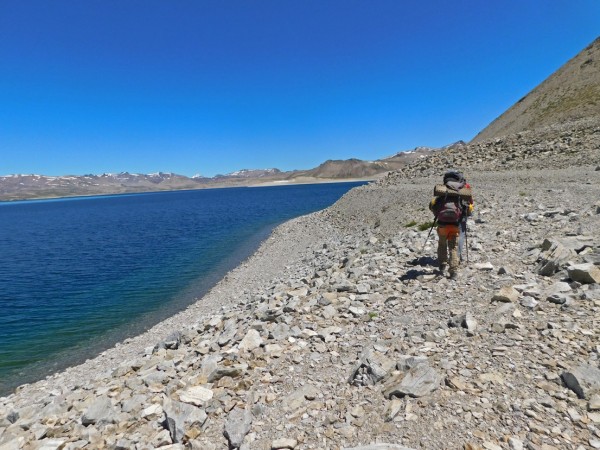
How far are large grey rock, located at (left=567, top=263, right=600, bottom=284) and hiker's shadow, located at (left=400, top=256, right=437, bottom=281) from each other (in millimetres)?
3788

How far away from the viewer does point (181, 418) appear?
6.20 metres

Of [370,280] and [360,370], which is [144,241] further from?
[360,370]

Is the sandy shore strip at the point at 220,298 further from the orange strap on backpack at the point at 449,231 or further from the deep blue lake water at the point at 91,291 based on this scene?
the orange strap on backpack at the point at 449,231

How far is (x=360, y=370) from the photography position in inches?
262

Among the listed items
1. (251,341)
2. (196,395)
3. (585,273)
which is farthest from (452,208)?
(196,395)

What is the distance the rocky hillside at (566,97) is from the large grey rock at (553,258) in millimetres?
48592

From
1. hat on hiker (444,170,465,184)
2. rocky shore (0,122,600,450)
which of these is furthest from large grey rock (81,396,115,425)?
hat on hiker (444,170,465,184)

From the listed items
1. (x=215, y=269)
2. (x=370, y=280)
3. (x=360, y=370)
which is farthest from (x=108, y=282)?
(x=360, y=370)

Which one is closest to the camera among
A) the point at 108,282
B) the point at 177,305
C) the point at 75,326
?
the point at 75,326

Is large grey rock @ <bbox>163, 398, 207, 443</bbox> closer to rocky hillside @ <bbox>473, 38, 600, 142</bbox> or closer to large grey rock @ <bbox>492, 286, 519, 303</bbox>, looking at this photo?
large grey rock @ <bbox>492, 286, 519, 303</bbox>

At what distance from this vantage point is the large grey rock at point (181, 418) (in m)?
5.96

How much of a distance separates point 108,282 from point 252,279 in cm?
1437

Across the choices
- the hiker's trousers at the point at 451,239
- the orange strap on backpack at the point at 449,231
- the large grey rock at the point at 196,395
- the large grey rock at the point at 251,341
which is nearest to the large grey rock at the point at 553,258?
the hiker's trousers at the point at 451,239

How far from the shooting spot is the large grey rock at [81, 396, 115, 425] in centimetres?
710
